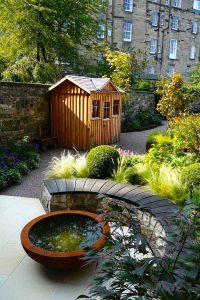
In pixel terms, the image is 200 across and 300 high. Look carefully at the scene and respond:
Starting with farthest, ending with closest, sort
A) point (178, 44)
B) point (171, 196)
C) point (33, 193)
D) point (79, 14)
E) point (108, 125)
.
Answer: point (178, 44) → point (79, 14) → point (108, 125) → point (33, 193) → point (171, 196)

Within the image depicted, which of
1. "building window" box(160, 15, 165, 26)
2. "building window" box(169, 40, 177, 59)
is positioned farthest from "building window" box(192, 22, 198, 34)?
"building window" box(160, 15, 165, 26)

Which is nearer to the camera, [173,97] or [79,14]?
[173,97]

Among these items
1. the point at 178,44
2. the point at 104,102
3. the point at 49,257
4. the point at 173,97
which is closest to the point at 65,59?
the point at 104,102

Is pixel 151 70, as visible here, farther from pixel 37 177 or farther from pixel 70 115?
pixel 37 177

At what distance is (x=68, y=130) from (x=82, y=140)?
72 cm

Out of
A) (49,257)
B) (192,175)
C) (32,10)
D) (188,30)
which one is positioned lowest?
(49,257)

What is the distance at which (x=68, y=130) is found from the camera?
10523mm

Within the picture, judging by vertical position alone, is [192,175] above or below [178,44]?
below

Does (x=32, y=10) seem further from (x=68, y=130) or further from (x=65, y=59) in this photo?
(x=68, y=130)

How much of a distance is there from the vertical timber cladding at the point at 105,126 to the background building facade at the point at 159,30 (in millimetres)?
15025

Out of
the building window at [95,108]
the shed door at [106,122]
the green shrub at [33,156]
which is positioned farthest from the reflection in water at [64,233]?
the shed door at [106,122]

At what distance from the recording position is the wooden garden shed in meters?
9.93

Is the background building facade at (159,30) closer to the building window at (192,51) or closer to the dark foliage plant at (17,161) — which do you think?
the building window at (192,51)

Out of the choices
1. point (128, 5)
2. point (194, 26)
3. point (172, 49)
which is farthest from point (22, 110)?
point (194, 26)
